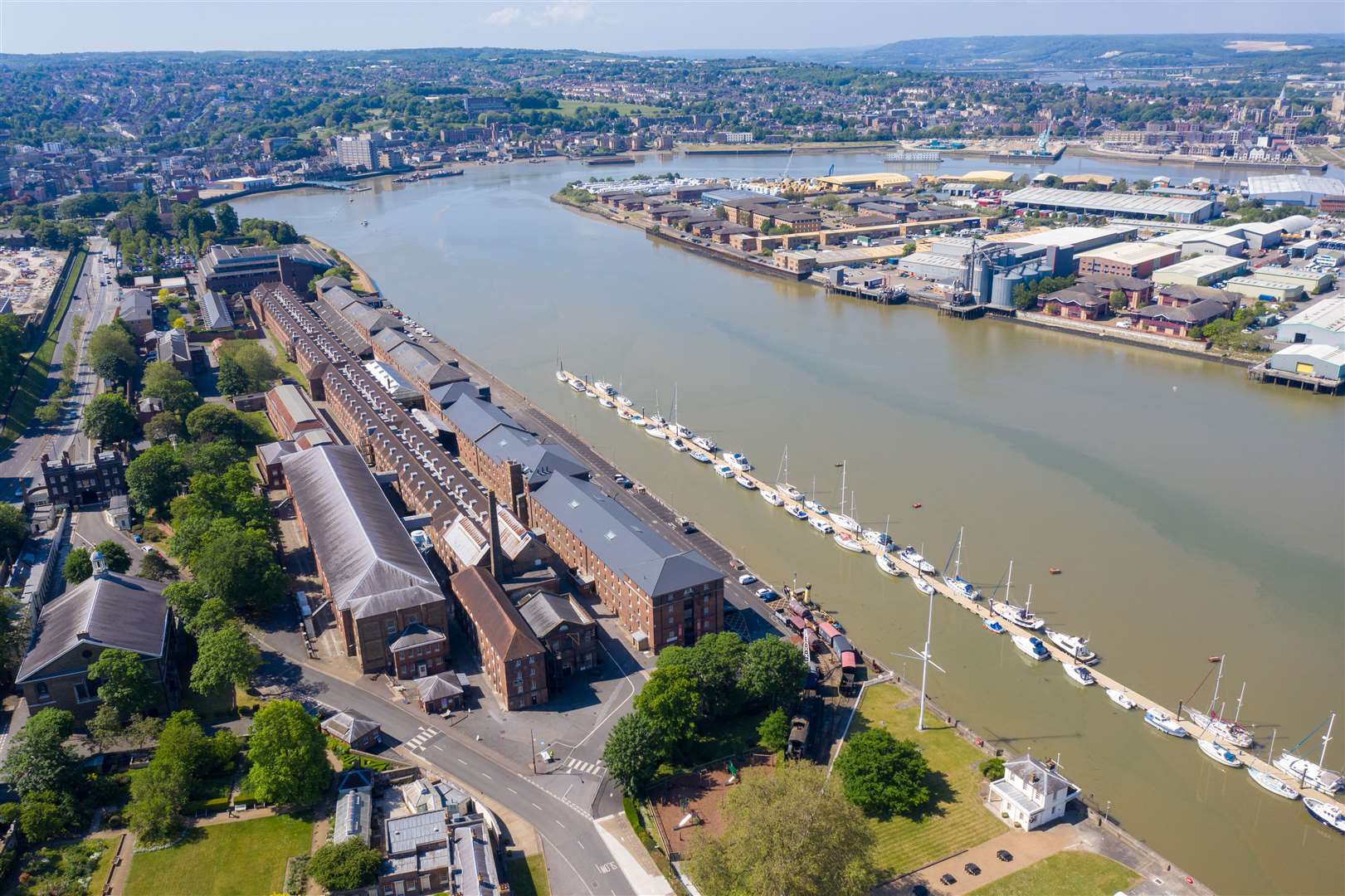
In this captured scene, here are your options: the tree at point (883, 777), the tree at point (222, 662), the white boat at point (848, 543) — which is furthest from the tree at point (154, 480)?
the tree at point (883, 777)

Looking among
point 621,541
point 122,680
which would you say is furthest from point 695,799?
point 122,680

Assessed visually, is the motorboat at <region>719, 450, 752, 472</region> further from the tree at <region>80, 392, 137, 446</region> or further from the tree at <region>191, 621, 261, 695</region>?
the tree at <region>80, 392, 137, 446</region>

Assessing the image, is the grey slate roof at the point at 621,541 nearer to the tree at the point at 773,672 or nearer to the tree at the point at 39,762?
the tree at the point at 773,672

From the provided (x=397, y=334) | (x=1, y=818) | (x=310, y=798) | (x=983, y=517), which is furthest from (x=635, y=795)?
(x=397, y=334)

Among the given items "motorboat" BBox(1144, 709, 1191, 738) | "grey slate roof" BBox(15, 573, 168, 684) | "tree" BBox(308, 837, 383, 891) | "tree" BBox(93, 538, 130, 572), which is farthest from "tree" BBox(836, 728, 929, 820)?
"tree" BBox(93, 538, 130, 572)

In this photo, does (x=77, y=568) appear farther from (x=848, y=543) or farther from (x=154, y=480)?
(x=848, y=543)

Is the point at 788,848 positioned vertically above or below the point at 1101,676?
above

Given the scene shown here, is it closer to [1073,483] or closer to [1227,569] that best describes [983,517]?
[1073,483]
